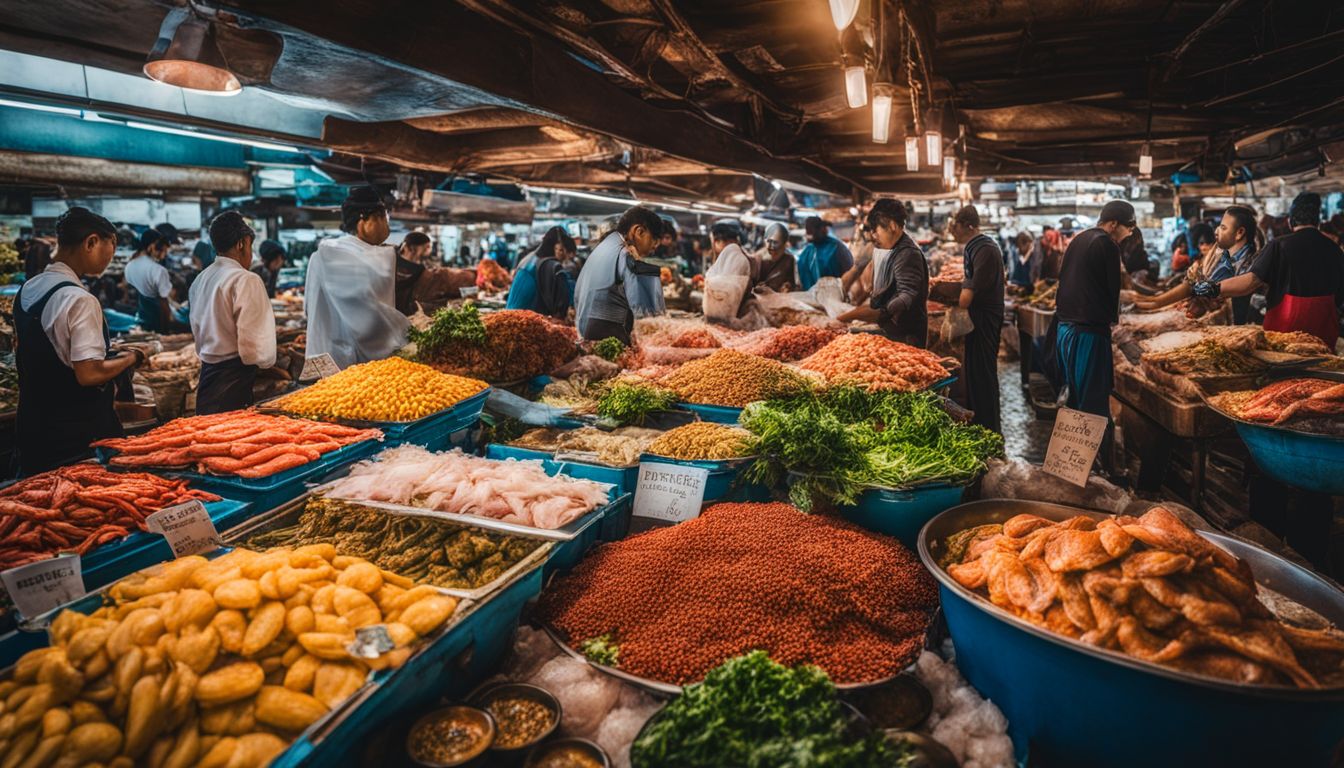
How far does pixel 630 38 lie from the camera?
4.50 m

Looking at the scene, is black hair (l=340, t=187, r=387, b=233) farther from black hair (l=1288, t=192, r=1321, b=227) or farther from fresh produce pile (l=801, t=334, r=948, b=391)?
black hair (l=1288, t=192, r=1321, b=227)

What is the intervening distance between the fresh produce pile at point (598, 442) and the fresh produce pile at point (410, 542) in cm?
86

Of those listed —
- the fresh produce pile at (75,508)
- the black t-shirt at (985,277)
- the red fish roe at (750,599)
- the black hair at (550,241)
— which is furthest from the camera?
the black hair at (550,241)

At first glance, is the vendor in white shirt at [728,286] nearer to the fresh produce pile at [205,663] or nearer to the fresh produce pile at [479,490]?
the fresh produce pile at [479,490]

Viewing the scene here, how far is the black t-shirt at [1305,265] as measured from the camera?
5695 millimetres

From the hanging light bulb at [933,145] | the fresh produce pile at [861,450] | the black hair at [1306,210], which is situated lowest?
the fresh produce pile at [861,450]

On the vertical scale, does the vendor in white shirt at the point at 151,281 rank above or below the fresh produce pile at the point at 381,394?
above

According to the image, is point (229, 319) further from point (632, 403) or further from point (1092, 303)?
point (1092, 303)

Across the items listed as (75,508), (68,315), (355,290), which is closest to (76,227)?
(68,315)

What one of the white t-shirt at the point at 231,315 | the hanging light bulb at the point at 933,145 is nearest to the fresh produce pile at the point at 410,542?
the white t-shirt at the point at 231,315

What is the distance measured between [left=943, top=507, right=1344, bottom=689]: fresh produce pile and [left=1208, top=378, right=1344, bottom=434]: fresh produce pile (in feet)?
7.39

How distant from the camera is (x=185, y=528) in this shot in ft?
7.36

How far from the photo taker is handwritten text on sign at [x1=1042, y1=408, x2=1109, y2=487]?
2.71 m

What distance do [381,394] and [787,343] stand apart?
325 centimetres
